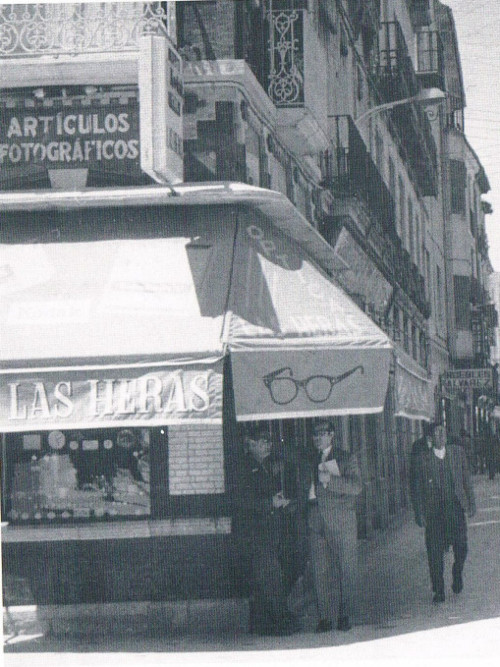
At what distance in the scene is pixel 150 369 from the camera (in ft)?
32.0

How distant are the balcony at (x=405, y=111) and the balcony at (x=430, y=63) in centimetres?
74

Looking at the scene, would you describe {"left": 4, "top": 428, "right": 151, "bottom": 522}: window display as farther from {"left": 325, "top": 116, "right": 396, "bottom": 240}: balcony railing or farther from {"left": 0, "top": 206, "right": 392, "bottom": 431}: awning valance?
{"left": 325, "top": 116, "right": 396, "bottom": 240}: balcony railing

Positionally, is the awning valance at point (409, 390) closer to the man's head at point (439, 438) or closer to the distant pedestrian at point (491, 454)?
the man's head at point (439, 438)

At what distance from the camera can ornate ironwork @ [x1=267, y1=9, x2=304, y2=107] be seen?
1306 cm

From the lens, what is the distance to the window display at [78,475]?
36.8 ft

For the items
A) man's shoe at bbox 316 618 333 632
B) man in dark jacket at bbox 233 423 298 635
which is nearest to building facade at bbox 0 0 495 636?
man in dark jacket at bbox 233 423 298 635

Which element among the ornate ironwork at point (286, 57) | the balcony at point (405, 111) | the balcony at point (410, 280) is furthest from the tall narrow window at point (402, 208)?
the ornate ironwork at point (286, 57)

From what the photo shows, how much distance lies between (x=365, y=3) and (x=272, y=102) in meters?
7.77

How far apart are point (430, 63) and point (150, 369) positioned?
20008 mm

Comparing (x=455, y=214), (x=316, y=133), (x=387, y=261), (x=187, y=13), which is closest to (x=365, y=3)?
(x=387, y=261)

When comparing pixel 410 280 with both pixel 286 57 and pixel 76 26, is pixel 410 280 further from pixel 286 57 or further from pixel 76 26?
pixel 76 26

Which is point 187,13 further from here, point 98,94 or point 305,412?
point 305,412

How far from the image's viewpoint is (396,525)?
20906mm

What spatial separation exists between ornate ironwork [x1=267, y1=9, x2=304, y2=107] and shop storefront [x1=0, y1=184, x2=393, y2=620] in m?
1.88
